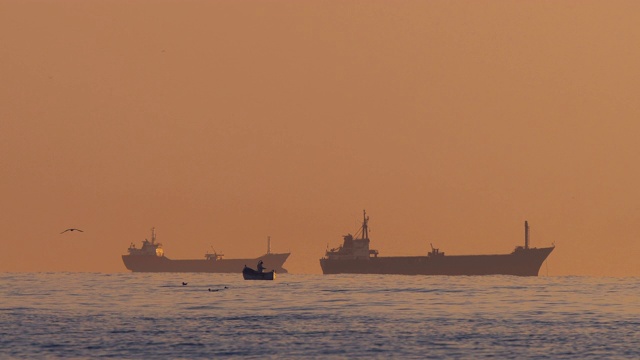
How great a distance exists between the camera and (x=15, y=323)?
233 feet

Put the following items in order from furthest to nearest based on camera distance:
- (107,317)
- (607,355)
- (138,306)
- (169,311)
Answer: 1. (138,306)
2. (169,311)
3. (107,317)
4. (607,355)

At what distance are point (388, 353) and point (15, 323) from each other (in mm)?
27991

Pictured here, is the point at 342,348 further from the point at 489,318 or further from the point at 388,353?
the point at 489,318

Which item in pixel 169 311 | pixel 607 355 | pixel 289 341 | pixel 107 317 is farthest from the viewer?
pixel 169 311

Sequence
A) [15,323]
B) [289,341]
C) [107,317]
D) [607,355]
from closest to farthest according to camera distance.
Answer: [607,355] < [289,341] < [15,323] < [107,317]

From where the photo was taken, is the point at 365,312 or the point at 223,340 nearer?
the point at 223,340

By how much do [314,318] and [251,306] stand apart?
17.8 metres

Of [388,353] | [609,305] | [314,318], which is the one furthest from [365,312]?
[388,353]

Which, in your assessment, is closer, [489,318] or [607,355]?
[607,355]

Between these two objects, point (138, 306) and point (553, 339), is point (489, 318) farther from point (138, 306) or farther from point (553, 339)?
point (138, 306)

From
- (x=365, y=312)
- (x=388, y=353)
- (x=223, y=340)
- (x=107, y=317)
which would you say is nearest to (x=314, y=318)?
(x=365, y=312)

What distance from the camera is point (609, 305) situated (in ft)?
323

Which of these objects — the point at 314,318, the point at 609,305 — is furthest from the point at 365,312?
the point at 609,305

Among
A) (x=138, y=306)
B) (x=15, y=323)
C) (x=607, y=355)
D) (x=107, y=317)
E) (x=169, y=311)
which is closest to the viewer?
(x=607, y=355)
